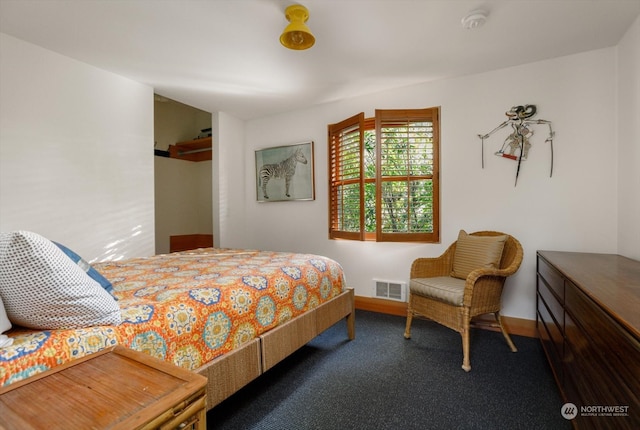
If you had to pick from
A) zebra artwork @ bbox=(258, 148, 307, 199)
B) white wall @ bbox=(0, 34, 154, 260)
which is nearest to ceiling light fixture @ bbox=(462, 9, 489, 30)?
zebra artwork @ bbox=(258, 148, 307, 199)

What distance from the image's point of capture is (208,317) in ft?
4.68

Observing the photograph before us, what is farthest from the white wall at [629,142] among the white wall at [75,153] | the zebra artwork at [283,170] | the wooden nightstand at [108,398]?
the white wall at [75,153]

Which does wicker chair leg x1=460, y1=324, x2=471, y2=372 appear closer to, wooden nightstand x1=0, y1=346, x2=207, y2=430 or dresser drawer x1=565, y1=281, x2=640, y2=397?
dresser drawer x1=565, y1=281, x2=640, y2=397

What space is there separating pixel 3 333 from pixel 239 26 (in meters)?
2.13

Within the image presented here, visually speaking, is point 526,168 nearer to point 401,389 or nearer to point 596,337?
point 596,337

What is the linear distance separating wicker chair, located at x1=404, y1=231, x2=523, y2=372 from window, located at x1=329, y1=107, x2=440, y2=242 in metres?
0.45

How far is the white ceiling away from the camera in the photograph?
1.94 meters

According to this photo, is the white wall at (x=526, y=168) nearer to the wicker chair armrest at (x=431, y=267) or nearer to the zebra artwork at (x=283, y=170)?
the wicker chair armrest at (x=431, y=267)

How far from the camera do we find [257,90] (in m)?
3.30

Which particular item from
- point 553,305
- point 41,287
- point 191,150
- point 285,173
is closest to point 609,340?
point 553,305

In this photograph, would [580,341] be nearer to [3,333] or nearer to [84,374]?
[84,374]

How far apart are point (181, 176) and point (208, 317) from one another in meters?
4.14

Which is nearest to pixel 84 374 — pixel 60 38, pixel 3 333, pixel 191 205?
pixel 3 333

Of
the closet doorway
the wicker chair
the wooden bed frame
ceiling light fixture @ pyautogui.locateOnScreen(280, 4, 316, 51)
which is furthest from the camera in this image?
the closet doorway
